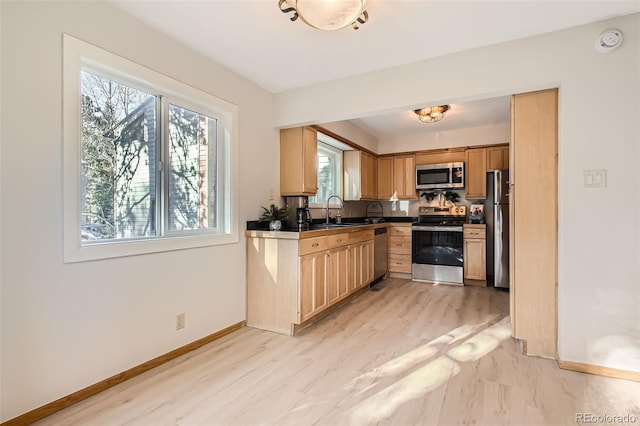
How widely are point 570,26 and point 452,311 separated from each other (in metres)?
2.74

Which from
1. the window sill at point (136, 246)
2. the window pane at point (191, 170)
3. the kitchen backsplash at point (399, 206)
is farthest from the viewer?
the kitchen backsplash at point (399, 206)

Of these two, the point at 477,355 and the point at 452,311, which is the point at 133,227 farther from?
the point at 452,311

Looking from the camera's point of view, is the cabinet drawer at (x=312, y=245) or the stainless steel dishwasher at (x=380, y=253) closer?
the cabinet drawer at (x=312, y=245)

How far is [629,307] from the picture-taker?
211 cm

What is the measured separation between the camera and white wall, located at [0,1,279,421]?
64.3 inches

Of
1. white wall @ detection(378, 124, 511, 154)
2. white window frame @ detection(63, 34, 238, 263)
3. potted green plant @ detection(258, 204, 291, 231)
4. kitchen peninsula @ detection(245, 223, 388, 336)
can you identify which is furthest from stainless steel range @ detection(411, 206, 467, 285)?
white window frame @ detection(63, 34, 238, 263)

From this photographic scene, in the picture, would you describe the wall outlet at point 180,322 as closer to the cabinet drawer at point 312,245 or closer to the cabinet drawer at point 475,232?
the cabinet drawer at point 312,245

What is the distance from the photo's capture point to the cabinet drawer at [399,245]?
5180mm

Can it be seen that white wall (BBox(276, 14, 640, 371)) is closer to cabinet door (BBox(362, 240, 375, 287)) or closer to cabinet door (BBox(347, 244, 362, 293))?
cabinet door (BBox(347, 244, 362, 293))

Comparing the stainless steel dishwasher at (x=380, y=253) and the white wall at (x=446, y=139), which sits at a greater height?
the white wall at (x=446, y=139)

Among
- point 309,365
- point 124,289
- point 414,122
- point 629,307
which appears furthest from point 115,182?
point 414,122

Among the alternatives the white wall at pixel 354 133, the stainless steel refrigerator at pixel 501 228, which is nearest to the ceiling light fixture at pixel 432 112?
the white wall at pixel 354 133

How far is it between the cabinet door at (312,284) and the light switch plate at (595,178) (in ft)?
7.11

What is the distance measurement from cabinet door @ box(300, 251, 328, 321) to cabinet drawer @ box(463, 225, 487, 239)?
8.52ft
